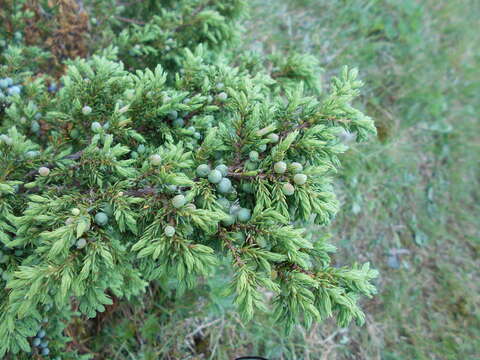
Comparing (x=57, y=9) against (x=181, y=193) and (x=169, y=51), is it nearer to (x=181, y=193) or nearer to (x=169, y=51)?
(x=169, y=51)

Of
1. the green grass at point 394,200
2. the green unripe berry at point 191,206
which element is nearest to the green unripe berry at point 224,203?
the green unripe berry at point 191,206

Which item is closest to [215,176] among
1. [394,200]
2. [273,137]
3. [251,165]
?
[251,165]

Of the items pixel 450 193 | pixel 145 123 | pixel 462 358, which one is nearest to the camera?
pixel 145 123

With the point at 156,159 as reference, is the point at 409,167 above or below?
below

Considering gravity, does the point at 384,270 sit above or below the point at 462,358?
above

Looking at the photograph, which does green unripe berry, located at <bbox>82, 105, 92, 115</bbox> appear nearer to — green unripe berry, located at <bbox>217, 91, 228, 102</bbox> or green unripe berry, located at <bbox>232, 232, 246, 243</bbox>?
green unripe berry, located at <bbox>217, 91, 228, 102</bbox>

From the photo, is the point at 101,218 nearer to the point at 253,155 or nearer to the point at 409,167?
the point at 253,155

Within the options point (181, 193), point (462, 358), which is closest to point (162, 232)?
point (181, 193)

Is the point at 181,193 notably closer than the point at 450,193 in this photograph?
Yes
